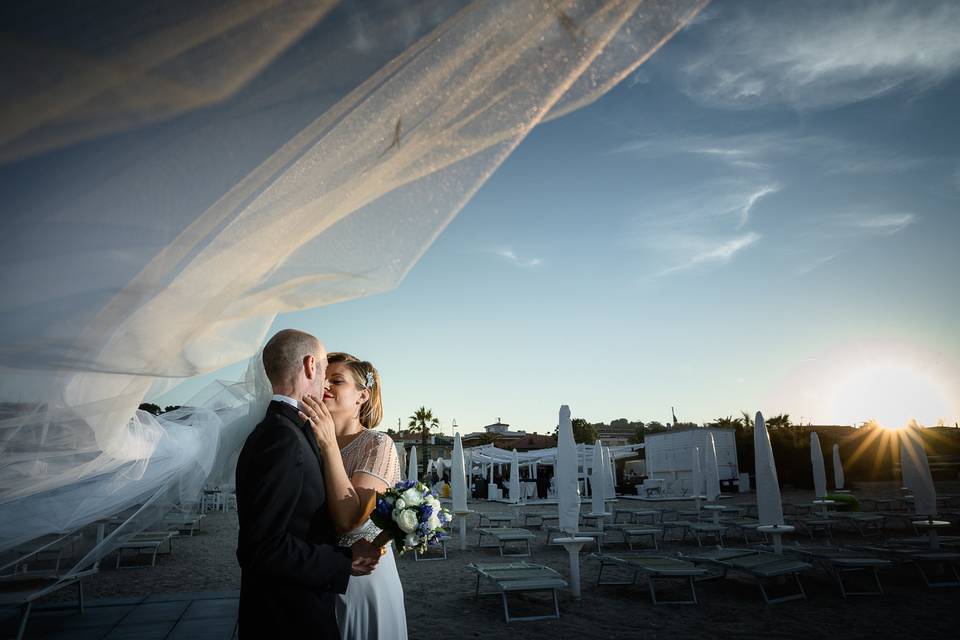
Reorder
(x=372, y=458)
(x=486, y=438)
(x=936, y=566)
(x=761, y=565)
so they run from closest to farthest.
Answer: (x=372, y=458) < (x=761, y=565) < (x=936, y=566) < (x=486, y=438)

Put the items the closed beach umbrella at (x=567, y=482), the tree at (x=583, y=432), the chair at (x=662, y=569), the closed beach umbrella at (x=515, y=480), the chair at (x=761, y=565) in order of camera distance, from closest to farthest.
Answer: the chair at (x=662, y=569) → the chair at (x=761, y=565) → the closed beach umbrella at (x=567, y=482) → the closed beach umbrella at (x=515, y=480) → the tree at (x=583, y=432)

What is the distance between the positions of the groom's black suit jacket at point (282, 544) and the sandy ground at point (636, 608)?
541 cm

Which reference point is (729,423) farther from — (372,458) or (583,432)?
(372,458)

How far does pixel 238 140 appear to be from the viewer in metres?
1.36

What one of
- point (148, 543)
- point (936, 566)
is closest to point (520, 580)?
point (148, 543)

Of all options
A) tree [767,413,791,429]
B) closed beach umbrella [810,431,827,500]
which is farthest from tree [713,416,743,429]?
closed beach umbrella [810,431,827,500]

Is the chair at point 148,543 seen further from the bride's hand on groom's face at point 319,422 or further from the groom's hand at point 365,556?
the bride's hand on groom's face at point 319,422

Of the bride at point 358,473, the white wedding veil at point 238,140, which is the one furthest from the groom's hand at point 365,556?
the white wedding veil at point 238,140

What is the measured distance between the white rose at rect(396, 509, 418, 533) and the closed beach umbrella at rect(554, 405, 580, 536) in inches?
301

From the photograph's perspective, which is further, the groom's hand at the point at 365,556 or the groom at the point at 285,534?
the groom's hand at the point at 365,556

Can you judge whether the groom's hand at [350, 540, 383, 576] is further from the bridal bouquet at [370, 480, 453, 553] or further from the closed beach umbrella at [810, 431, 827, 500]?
the closed beach umbrella at [810, 431, 827, 500]

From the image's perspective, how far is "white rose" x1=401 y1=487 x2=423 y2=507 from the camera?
7.82 ft

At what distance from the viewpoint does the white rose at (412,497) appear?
2385 mm

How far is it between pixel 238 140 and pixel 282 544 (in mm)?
1417
